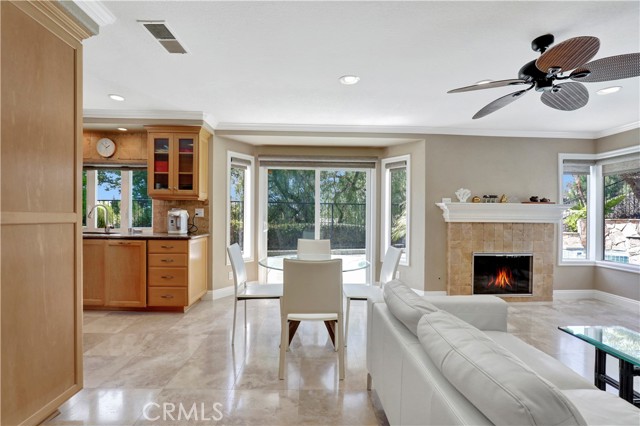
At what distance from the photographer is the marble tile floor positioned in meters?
1.94

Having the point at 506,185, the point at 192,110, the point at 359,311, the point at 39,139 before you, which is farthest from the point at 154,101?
the point at 506,185

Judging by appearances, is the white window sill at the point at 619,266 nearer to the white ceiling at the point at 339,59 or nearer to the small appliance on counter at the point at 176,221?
the white ceiling at the point at 339,59

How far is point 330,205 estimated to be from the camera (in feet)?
17.0

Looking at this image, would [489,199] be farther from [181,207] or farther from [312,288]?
[181,207]

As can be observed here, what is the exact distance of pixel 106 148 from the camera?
171 inches

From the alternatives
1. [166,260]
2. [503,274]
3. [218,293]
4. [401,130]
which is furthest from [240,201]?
[503,274]

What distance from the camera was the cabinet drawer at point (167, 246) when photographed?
376 cm

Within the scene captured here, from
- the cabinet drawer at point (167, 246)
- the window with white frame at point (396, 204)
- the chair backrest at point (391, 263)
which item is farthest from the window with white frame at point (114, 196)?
the window with white frame at point (396, 204)

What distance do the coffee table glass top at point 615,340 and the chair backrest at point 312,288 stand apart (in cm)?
153

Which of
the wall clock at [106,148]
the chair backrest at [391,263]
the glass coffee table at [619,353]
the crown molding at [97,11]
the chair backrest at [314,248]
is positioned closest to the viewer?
the glass coffee table at [619,353]

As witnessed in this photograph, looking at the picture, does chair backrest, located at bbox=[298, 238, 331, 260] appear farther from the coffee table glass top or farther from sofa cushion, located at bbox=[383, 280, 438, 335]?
the coffee table glass top

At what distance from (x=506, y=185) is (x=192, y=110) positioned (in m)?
4.37

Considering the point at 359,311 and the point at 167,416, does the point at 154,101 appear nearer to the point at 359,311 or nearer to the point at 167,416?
the point at 167,416

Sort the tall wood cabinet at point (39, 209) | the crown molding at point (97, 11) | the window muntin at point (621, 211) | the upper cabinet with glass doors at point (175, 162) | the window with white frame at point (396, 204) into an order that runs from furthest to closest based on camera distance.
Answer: the window with white frame at point (396, 204) < the window muntin at point (621, 211) < the upper cabinet with glass doors at point (175, 162) < the crown molding at point (97, 11) < the tall wood cabinet at point (39, 209)
